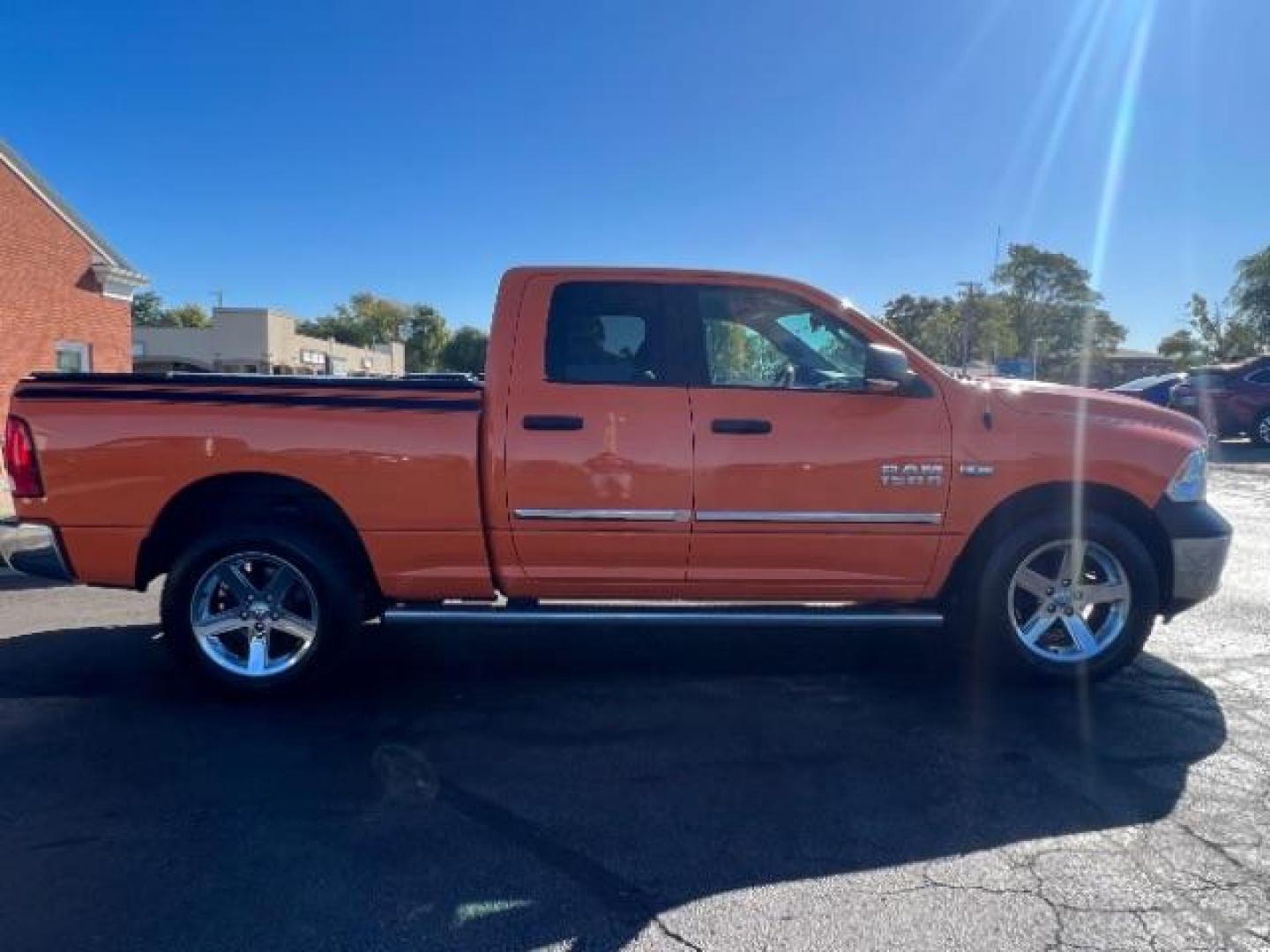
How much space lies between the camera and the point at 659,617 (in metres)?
4.18

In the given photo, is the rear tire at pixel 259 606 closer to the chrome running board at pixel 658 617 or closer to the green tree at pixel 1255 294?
the chrome running board at pixel 658 617

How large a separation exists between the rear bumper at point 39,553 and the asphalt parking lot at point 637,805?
25.2 inches

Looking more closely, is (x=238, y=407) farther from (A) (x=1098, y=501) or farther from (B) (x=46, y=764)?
(A) (x=1098, y=501)

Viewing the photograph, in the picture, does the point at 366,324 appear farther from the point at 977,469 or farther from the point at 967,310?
the point at 977,469

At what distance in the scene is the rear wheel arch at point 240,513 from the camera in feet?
13.7

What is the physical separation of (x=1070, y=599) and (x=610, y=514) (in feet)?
7.91

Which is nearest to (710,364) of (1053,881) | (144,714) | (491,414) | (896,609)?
(491,414)

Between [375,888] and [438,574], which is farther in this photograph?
[438,574]

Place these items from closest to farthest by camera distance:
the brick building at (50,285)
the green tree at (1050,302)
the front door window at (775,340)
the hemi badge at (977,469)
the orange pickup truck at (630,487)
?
the orange pickup truck at (630,487) → the hemi badge at (977,469) → the front door window at (775,340) → the brick building at (50,285) → the green tree at (1050,302)

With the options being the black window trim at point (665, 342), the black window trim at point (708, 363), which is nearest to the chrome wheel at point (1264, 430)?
the black window trim at point (708, 363)

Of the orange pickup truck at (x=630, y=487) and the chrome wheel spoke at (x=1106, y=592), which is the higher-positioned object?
the orange pickup truck at (x=630, y=487)

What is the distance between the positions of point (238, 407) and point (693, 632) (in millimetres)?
3025

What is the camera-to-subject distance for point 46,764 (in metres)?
3.51

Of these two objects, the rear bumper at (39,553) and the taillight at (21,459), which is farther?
the rear bumper at (39,553)
